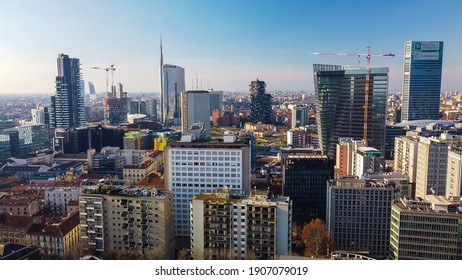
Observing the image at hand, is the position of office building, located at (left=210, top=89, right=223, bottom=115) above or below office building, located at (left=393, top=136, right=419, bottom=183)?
above

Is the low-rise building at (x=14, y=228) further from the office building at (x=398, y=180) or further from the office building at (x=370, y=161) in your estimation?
the office building at (x=370, y=161)

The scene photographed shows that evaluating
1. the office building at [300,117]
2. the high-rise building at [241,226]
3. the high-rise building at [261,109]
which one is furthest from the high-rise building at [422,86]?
the high-rise building at [241,226]

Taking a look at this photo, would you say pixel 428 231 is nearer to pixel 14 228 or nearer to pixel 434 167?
pixel 434 167

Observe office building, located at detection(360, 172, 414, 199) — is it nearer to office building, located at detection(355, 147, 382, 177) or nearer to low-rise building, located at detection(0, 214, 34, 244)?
office building, located at detection(355, 147, 382, 177)

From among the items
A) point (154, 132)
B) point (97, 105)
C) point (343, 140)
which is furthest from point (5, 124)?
point (343, 140)

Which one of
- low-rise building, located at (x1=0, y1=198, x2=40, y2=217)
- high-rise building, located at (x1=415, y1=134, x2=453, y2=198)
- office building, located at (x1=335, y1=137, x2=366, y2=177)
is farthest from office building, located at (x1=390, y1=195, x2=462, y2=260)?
low-rise building, located at (x1=0, y1=198, x2=40, y2=217)

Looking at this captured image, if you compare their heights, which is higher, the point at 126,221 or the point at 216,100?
the point at 216,100

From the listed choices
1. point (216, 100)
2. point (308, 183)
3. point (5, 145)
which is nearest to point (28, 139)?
point (5, 145)
